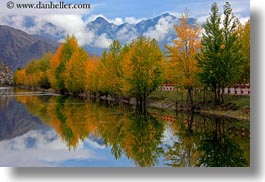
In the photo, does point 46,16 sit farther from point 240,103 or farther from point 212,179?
point 240,103

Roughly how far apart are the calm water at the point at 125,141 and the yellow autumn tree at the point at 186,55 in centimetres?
250

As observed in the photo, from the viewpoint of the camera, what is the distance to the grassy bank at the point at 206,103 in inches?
555

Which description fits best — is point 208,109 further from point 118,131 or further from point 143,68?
point 143,68

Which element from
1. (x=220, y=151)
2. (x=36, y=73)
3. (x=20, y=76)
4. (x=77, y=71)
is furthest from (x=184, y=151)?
(x=20, y=76)

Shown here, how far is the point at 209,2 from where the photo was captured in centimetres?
1095

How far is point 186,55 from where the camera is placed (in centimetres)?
1925

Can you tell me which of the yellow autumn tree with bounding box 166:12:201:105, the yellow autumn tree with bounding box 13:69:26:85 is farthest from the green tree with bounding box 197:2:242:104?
the yellow autumn tree with bounding box 13:69:26:85

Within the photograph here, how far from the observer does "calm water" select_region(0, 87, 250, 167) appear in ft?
32.4

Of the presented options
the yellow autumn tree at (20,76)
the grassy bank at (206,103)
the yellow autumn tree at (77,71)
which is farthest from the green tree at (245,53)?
the yellow autumn tree at (20,76)

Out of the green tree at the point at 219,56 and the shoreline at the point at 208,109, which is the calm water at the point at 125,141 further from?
the green tree at the point at 219,56

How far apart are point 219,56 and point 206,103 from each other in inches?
77.6

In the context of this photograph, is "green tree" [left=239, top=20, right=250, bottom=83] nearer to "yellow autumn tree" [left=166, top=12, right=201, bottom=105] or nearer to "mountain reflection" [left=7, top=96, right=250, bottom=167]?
"mountain reflection" [left=7, top=96, right=250, bottom=167]

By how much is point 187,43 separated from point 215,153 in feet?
30.4

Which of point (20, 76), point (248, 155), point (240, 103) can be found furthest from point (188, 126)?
point (20, 76)
